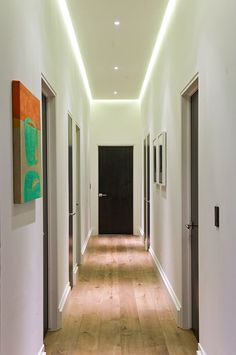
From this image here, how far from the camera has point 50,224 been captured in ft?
10.7

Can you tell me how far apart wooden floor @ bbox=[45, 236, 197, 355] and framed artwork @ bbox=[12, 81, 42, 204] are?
151 centimetres

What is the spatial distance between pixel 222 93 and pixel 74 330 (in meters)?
2.43

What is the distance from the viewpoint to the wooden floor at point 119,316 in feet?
9.78

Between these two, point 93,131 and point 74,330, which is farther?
point 93,131

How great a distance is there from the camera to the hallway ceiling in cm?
371

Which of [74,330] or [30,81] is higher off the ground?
[30,81]

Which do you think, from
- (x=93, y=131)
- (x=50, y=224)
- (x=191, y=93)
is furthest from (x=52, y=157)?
(x=93, y=131)

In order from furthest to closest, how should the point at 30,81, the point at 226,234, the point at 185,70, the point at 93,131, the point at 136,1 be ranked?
the point at 93,131 → the point at 136,1 → the point at 185,70 → the point at 30,81 → the point at 226,234

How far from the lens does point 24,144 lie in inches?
77.3

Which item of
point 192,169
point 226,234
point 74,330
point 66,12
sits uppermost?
point 66,12

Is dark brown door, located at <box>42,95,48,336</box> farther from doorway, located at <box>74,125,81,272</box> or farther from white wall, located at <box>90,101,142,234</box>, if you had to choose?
white wall, located at <box>90,101,142,234</box>

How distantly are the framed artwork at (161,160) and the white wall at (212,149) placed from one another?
633 mm

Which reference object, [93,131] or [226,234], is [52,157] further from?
[93,131]

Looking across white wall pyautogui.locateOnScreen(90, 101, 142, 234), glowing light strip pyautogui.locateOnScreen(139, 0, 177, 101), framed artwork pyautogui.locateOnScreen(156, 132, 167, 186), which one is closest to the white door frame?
framed artwork pyautogui.locateOnScreen(156, 132, 167, 186)
